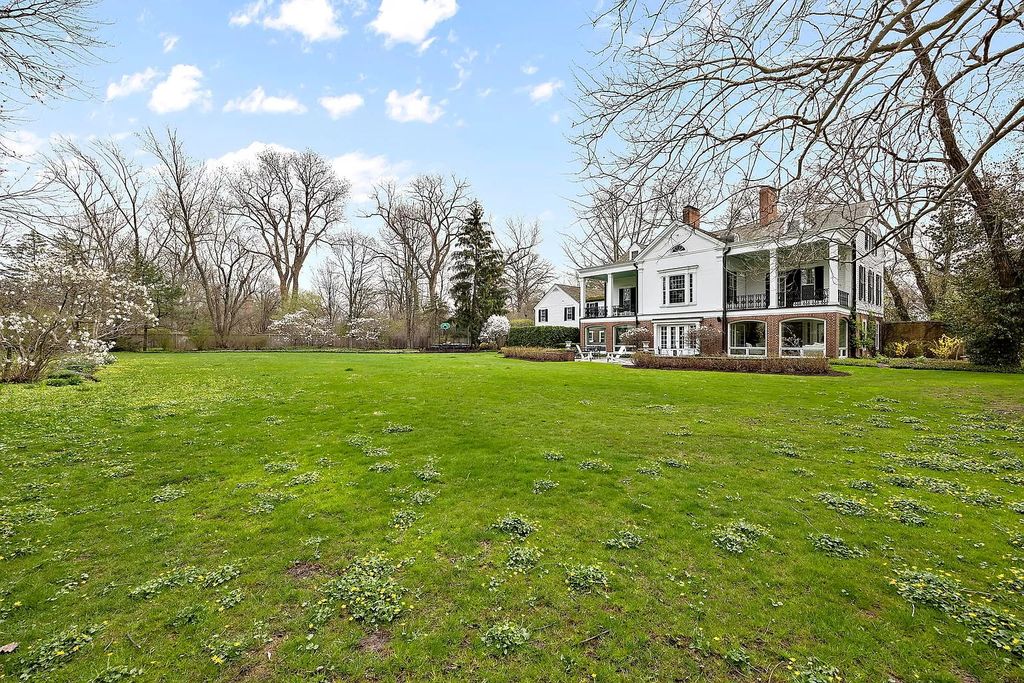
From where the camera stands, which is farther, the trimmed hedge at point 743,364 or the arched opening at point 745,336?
the arched opening at point 745,336

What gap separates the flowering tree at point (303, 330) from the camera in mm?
32812

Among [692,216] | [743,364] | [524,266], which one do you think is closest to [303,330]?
[524,266]

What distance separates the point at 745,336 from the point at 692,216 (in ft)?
66.4

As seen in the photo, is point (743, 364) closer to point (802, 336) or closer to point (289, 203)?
point (802, 336)

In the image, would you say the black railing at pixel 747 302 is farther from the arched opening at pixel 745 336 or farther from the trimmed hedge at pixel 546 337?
the trimmed hedge at pixel 546 337

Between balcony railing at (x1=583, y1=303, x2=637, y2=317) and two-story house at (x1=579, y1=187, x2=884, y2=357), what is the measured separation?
7 centimetres

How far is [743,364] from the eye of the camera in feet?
50.7

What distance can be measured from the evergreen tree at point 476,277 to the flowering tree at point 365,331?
6.47 m

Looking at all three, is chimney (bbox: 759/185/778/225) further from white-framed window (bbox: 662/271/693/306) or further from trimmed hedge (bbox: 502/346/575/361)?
white-framed window (bbox: 662/271/693/306)

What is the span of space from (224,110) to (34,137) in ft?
22.9

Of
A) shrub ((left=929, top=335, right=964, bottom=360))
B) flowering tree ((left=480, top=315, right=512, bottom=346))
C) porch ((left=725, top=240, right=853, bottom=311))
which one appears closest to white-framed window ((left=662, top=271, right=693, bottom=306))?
porch ((left=725, top=240, right=853, bottom=311))

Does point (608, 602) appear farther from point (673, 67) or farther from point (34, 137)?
point (34, 137)

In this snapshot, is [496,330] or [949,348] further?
[496,330]

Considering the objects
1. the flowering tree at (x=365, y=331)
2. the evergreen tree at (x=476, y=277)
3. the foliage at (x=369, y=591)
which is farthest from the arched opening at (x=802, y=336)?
the flowering tree at (x=365, y=331)
